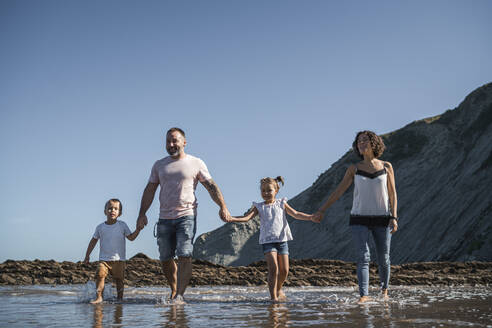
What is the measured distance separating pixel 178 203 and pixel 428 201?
30.3 meters

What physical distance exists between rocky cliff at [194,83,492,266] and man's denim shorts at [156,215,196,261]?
19.4 m

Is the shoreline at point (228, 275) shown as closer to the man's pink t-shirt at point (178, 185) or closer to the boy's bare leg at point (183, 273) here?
the boy's bare leg at point (183, 273)

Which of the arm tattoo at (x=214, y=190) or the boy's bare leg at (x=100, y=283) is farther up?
the arm tattoo at (x=214, y=190)

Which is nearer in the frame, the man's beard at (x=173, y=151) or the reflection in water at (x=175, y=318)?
the reflection in water at (x=175, y=318)

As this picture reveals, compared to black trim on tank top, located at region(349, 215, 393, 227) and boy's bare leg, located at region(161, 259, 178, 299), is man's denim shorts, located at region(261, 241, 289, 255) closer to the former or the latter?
black trim on tank top, located at region(349, 215, 393, 227)

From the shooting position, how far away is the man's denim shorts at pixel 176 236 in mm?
6387

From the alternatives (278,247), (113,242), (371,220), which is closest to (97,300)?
(113,242)

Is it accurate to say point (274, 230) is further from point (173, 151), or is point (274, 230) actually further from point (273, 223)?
point (173, 151)

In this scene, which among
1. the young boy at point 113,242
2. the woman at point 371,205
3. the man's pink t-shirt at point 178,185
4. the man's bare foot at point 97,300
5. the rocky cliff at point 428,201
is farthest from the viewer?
the rocky cliff at point 428,201

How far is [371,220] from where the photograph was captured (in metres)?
6.39

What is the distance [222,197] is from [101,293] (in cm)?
215

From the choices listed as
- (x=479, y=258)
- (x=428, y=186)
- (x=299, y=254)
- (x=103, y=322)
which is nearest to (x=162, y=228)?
(x=103, y=322)

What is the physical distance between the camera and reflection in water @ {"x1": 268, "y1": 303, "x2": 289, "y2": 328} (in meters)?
3.98

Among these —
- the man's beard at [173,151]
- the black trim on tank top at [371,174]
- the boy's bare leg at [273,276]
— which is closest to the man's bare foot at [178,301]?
the boy's bare leg at [273,276]
